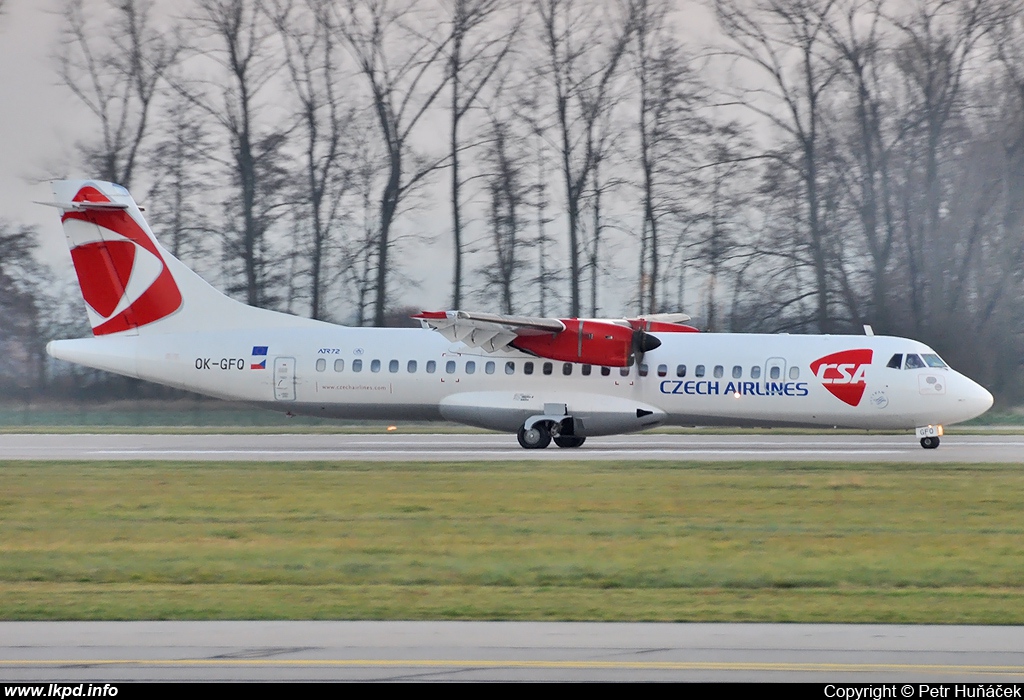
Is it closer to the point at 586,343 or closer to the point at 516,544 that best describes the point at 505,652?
the point at 516,544

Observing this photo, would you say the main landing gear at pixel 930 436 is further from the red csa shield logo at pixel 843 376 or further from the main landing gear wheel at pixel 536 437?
the main landing gear wheel at pixel 536 437

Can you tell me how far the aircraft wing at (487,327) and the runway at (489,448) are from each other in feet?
8.17

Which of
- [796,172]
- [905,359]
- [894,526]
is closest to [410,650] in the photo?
[894,526]

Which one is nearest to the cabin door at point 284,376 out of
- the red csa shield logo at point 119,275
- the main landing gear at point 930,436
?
the red csa shield logo at point 119,275

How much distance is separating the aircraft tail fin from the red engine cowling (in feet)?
20.4

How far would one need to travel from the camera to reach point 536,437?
25.9 meters

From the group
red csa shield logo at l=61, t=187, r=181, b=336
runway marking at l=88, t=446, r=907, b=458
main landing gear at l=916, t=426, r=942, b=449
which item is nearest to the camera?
runway marking at l=88, t=446, r=907, b=458

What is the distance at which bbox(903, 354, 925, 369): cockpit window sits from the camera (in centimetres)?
2541

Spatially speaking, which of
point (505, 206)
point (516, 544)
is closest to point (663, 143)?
point (505, 206)

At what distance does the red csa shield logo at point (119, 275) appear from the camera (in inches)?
1073

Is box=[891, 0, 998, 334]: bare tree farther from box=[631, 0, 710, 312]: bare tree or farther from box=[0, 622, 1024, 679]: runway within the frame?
box=[0, 622, 1024, 679]: runway

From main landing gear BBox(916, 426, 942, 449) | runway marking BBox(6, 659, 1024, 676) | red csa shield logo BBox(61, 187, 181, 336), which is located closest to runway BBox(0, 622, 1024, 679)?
runway marking BBox(6, 659, 1024, 676)
